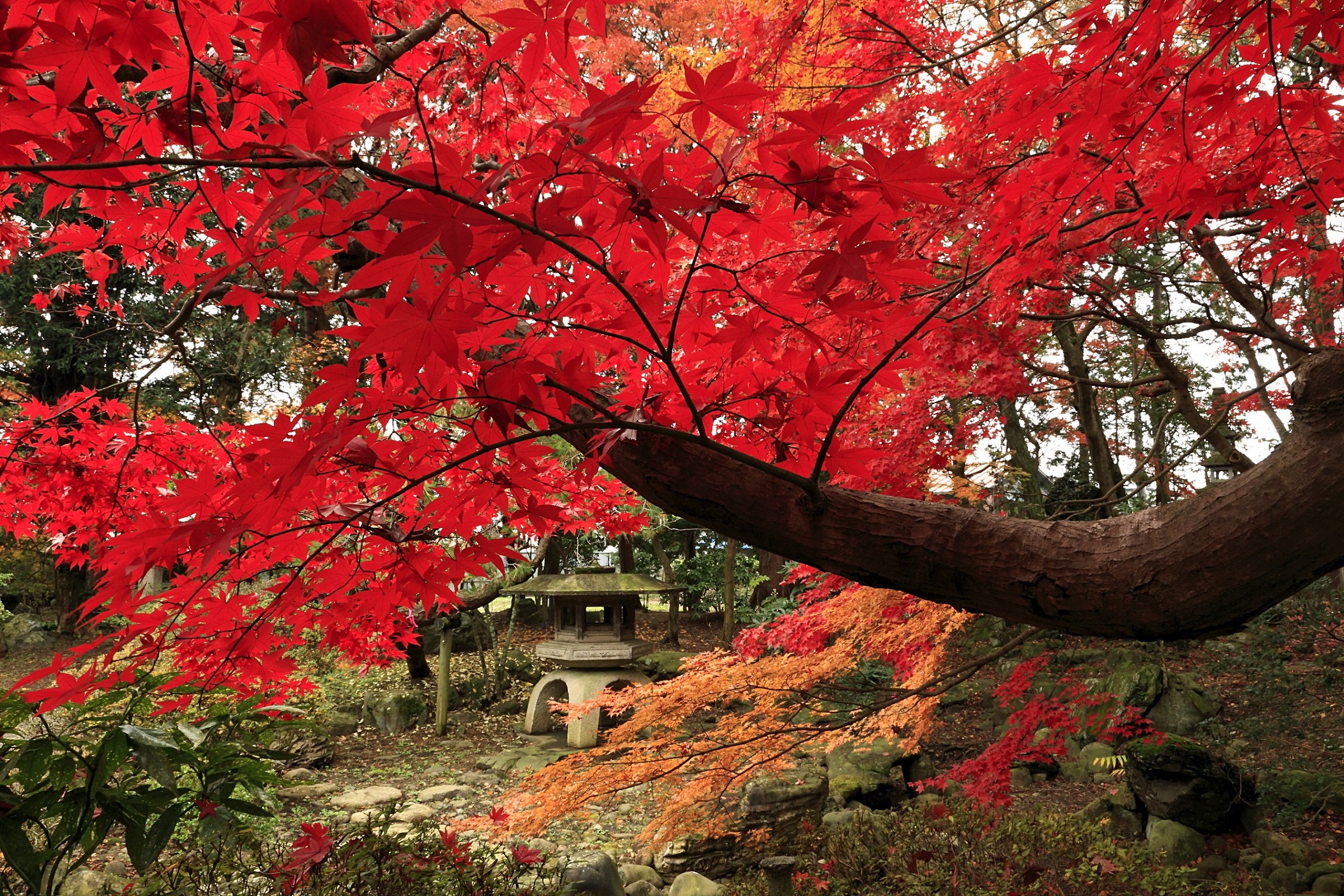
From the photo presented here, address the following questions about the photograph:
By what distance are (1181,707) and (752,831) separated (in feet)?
13.2

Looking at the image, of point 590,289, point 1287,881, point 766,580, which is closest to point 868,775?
point 1287,881

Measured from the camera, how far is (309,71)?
31.3 inches

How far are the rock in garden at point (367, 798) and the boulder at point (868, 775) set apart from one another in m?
4.02

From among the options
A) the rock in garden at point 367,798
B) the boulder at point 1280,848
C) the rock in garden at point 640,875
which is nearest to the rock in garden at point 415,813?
the rock in garden at point 367,798

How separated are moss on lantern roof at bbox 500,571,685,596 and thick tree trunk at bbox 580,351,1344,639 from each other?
806 centimetres

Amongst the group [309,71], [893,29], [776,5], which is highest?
[776,5]

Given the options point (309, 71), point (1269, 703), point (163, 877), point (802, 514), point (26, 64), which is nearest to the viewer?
point (309, 71)

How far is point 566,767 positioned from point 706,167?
3.18 m

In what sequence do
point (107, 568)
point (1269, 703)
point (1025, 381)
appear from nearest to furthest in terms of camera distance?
point (107, 568) → point (1025, 381) → point (1269, 703)

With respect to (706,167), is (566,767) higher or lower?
lower

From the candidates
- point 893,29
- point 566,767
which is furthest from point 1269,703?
point 893,29

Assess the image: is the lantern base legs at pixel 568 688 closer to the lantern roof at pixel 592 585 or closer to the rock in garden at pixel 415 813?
the lantern roof at pixel 592 585

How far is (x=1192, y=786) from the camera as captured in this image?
5.16 metres

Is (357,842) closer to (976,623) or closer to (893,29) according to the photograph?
(893,29)
